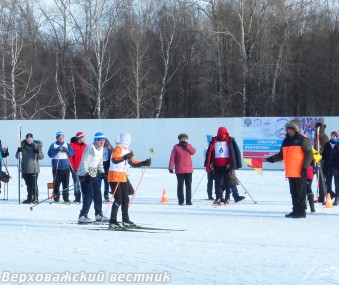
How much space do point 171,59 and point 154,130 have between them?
15530mm

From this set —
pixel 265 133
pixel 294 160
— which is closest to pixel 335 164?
pixel 294 160

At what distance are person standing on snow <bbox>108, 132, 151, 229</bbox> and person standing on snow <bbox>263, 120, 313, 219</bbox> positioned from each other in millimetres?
2845

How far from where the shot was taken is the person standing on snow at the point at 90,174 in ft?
43.3

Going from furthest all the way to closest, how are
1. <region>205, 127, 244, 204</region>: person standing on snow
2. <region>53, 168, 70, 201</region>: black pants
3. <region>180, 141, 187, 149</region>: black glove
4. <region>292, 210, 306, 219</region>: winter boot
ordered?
<region>53, 168, 70, 201</region>: black pants → <region>180, 141, 187, 149</region>: black glove → <region>205, 127, 244, 204</region>: person standing on snow → <region>292, 210, 306, 219</region>: winter boot

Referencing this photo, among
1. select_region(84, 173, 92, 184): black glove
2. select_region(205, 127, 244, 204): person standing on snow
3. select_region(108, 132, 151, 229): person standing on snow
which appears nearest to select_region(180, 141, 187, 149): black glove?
select_region(205, 127, 244, 204): person standing on snow

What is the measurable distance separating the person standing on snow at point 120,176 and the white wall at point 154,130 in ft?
68.9

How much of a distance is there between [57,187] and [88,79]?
3360cm

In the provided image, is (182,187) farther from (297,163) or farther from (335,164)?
(297,163)

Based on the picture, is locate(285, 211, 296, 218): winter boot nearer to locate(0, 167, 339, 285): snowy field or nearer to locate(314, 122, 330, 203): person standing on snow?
locate(0, 167, 339, 285): snowy field

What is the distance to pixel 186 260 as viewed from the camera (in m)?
9.10

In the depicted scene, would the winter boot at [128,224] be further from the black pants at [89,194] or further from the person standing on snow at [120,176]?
the black pants at [89,194]

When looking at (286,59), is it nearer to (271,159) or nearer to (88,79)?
(88,79)

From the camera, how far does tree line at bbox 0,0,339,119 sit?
151 ft

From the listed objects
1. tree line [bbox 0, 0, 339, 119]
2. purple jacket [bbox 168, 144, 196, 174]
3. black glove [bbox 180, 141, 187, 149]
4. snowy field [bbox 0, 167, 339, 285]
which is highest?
tree line [bbox 0, 0, 339, 119]
